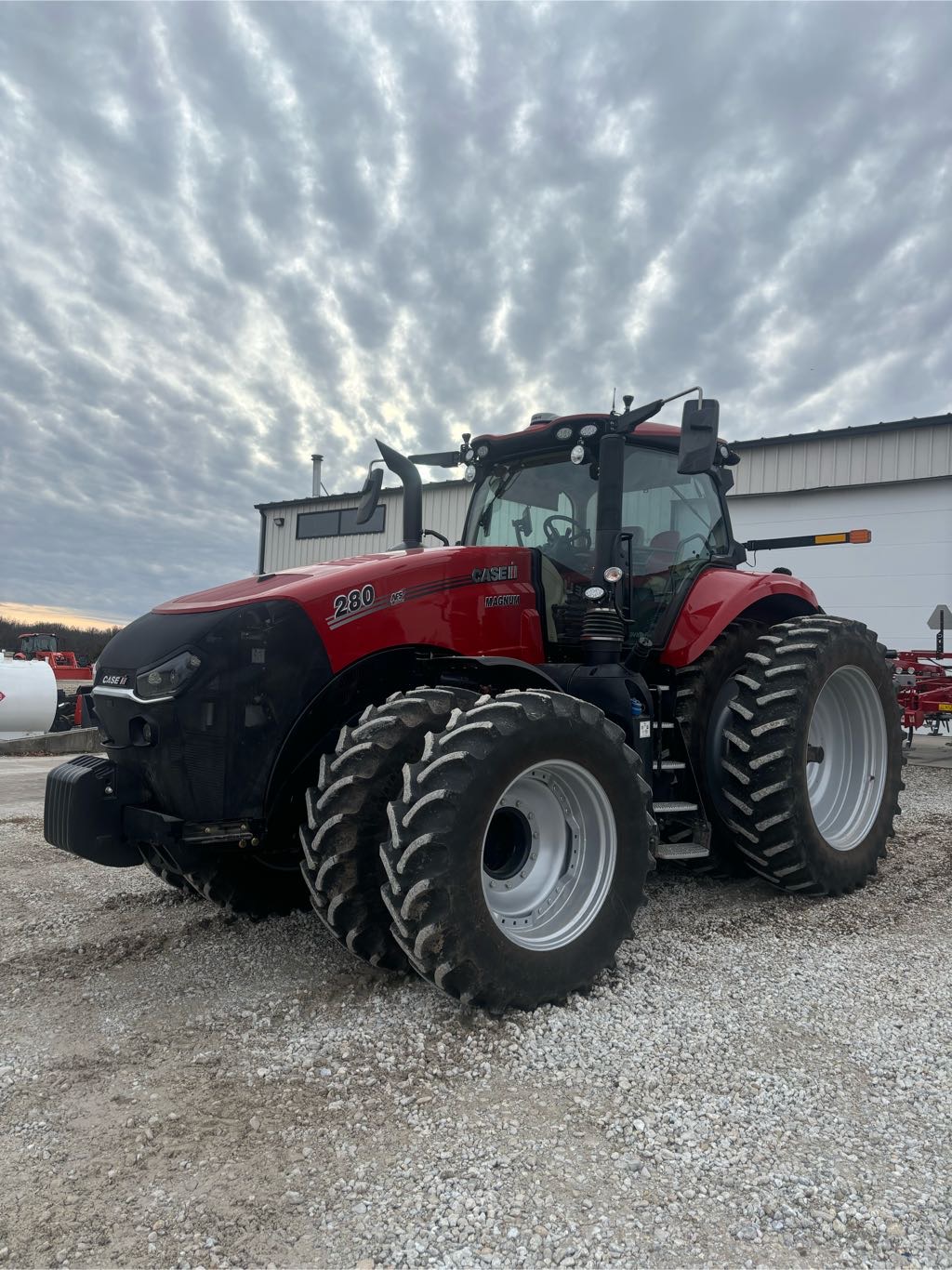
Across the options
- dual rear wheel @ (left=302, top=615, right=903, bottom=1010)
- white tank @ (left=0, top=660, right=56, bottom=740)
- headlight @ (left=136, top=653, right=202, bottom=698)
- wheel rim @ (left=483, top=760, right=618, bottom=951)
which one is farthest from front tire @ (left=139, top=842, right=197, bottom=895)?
white tank @ (left=0, top=660, right=56, bottom=740)

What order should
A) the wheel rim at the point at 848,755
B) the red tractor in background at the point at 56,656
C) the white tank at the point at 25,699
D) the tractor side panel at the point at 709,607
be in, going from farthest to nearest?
1. the red tractor in background at the point at 56,656
2. the white tank at the point at 25,699
3. the wheel rim at the point at 848,755
4. the tractor side panel at the point at 709,607

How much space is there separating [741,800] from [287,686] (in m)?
2.45

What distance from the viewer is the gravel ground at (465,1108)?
202cm

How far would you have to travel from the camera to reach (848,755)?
5.40m

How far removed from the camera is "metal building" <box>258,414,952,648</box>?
14.2 metres

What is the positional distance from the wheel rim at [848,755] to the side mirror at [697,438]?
80.2 inches

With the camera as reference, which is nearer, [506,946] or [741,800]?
[506,946]

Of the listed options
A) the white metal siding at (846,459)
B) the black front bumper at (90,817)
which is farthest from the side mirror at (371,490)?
the white metal siding at (846,459)

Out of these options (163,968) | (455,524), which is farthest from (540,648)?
(455,524)

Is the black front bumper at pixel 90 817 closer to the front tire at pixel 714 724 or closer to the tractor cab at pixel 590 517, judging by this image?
the tractor cab at pixel 590 517

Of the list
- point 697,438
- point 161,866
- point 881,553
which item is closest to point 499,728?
point 697,438

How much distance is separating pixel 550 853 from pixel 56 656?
20.9 m

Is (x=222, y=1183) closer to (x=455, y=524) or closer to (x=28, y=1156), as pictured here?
(x=28, y=1156)

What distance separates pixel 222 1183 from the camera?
2.17 m
